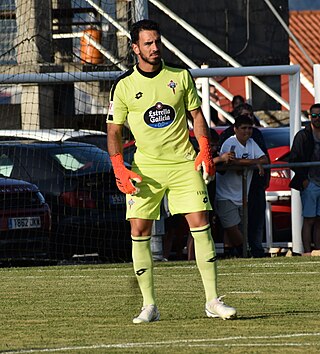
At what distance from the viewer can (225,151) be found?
58.2ft

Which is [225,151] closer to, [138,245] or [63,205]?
[63,205]

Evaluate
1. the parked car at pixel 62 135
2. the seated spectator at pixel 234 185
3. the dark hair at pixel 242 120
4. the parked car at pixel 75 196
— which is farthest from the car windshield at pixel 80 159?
the dark hair at pixel 242 120

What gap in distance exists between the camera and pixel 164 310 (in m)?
11.1

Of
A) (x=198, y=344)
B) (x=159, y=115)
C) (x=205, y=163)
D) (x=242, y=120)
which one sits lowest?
(x=198, y=344)

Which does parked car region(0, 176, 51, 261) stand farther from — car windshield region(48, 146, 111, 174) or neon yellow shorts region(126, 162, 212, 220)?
neon yellow shorts region(126, 162, 212, 220)

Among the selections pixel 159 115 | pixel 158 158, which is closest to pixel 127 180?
pixel 158 158

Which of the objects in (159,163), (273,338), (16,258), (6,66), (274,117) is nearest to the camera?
(273,338)

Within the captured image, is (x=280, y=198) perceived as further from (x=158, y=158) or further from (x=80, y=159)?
(x=158, y=158)

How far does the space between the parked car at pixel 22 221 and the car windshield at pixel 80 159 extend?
0.76 m

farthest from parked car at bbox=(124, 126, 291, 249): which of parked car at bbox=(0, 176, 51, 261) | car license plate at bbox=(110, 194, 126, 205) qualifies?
parked car at bbox=(0, 176, 51, 261)

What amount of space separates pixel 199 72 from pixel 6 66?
261 centimetres

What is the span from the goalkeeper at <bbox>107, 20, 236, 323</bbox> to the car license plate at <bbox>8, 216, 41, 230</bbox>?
7.01m

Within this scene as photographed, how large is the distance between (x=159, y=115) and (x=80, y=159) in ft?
26.5

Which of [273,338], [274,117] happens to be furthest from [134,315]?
[274,117]
